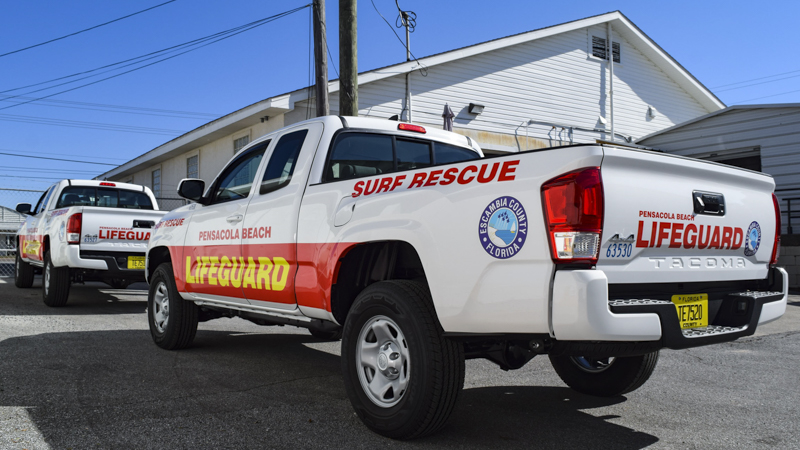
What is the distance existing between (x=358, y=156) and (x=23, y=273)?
10.7 meters

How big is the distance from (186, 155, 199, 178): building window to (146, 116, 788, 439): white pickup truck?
53.4ft

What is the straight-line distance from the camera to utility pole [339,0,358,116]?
9.83 m

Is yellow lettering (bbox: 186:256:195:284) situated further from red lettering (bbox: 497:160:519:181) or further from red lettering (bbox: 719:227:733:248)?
red lettering (bbox: 719:227:733:248)

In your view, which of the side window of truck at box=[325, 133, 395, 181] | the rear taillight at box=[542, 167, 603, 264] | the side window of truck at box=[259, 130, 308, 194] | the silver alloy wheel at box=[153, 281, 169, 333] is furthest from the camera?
the silver alloy wheel at box=[153, 281, 169, 333]

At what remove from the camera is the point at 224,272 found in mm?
5309

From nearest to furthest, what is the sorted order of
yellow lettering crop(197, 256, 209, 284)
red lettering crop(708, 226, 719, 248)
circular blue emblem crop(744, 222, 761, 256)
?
red lettering crop(708, 226, 719, 248) → circular blue emblem crop(744, 222, 761, 256) → yellow lettering crop(197, 256, 209, 284)

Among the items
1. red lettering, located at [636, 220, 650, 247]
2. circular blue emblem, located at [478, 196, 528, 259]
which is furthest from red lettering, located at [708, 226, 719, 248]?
circular blue emblem, located at [478, 196, 528, 259]

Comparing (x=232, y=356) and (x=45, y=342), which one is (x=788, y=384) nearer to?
(x=232, y=356)

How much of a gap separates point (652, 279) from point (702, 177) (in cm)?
72

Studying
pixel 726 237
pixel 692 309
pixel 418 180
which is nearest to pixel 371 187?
pixel 418 180

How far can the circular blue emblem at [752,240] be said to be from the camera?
3652 millimetres

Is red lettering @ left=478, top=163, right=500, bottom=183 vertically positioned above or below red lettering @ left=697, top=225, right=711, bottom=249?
above

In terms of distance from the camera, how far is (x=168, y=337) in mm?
6137

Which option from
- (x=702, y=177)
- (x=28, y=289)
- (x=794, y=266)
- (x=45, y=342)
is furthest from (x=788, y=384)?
(x=28, y=289)
